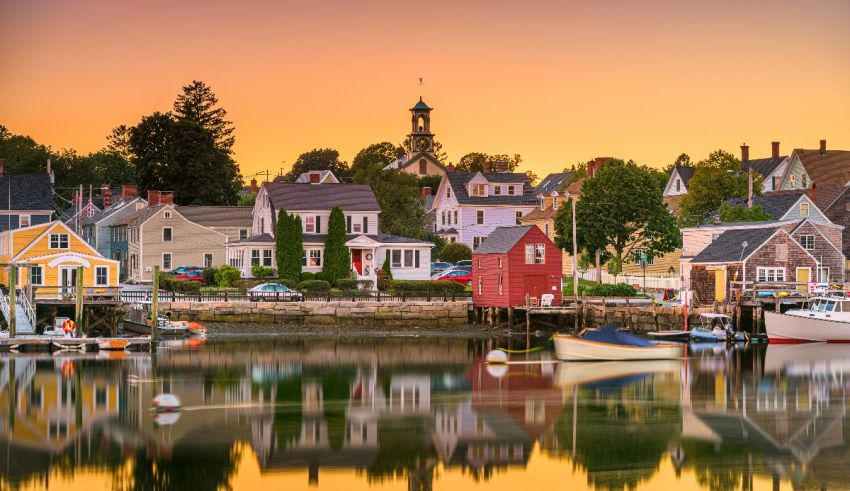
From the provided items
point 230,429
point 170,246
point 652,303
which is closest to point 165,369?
point 230,429

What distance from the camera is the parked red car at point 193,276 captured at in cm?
8438

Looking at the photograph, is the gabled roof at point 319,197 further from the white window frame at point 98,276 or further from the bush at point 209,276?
the white window frame at point 98,276

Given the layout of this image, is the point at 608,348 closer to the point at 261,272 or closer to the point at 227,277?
the point at 261,272

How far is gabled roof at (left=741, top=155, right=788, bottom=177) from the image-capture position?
122 m

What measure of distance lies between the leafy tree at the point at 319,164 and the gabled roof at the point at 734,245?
93.3 metres

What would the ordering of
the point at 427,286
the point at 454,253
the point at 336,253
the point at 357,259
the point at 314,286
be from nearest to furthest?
the point at 314,286 → the point at 427,286 → the point at 336,253 → the point at 357,259 → the point at 454,253

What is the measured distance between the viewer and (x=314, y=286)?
77438mm

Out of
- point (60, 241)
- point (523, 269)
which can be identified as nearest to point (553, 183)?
point (523, 269)

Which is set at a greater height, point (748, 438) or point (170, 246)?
point (170, 246)

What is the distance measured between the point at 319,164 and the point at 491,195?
52.8 meters

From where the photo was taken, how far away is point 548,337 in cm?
6950

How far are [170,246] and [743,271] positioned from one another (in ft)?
136

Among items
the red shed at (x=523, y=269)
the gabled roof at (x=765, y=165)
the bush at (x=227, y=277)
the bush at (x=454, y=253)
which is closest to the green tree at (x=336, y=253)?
the bush at (x=227, y=277)

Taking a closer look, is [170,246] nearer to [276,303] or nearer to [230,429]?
[276,303]
